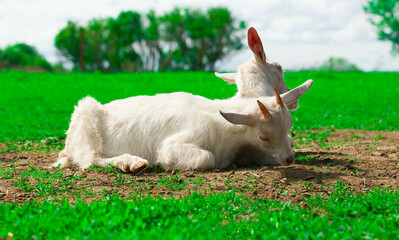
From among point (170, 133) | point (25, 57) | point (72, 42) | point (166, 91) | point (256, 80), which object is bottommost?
point (166, 91)

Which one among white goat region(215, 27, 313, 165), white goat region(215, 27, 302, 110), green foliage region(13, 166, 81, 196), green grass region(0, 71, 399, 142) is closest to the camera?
green foliage region(13, 166, 81, 196)

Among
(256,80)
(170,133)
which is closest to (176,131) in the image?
(170,133)

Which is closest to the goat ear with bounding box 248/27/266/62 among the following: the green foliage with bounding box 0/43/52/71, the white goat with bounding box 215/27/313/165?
the white goat with bounding box 215/27/313/165

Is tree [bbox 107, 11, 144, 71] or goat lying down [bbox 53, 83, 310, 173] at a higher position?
tree [bbox 107, 11, 144, 71]

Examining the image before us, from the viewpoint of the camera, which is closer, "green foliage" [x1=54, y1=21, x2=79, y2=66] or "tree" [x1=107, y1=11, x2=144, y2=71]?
"tree" [x1=107, y1=11, x2=144, y2=71]

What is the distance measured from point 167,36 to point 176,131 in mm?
Answer: 44818

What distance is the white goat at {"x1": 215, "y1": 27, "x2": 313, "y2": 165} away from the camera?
6242mm

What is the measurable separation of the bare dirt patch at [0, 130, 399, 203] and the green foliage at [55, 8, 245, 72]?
1580 inches

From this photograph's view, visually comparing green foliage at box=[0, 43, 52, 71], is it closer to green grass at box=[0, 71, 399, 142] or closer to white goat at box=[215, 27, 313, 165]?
green grass at box=[0, 71, 399, 142]

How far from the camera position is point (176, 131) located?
6.11m

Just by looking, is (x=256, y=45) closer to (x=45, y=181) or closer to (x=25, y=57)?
(x=45, y=181)

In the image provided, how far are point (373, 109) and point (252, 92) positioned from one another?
8.85 meters

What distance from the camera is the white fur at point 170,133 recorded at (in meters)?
5.77

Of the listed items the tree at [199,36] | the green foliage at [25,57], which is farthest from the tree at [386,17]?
the green foliage at [25,57]
